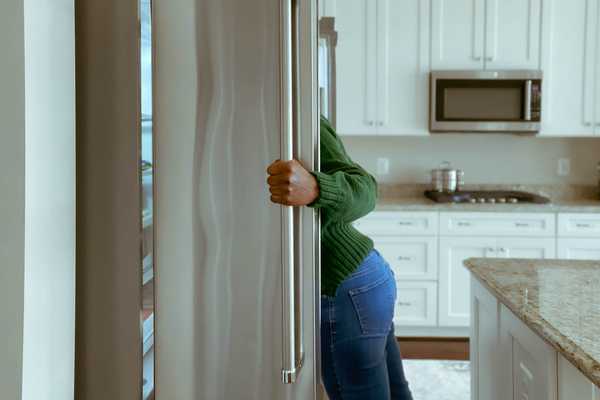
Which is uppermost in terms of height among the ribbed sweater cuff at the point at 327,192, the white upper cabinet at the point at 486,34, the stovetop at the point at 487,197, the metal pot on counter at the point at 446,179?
the white upper cabinet at the point at 486,34

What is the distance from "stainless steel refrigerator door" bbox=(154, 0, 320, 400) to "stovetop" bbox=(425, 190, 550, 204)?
9.29 feet

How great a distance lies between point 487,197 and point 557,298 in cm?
278

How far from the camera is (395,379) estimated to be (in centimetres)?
180

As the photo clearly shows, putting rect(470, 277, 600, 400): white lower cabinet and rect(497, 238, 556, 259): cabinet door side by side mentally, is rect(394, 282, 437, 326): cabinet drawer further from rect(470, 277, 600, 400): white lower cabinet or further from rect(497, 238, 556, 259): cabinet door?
rect(470, 277, 600, 400): white lower cabinet

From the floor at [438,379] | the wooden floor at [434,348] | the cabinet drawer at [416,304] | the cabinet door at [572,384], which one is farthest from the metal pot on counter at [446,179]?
the cabinet door at [572,384]

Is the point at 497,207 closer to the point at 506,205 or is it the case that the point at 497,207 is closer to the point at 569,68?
the point at 506,205

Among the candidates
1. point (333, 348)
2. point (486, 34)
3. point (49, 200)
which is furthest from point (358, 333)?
point (486, 34)

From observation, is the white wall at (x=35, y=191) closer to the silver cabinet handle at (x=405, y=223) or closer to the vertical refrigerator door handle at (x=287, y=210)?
the vertical refrigerator door handle at (x=287, y=210)

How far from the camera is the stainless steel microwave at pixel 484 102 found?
396 centimetres

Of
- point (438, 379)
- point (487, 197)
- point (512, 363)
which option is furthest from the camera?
point (487, 197)

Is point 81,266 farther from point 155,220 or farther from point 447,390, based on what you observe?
point 447,390

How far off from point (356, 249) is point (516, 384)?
0.50 m

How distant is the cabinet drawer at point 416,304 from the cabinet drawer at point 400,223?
0.32 meters

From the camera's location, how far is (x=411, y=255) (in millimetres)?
3891
